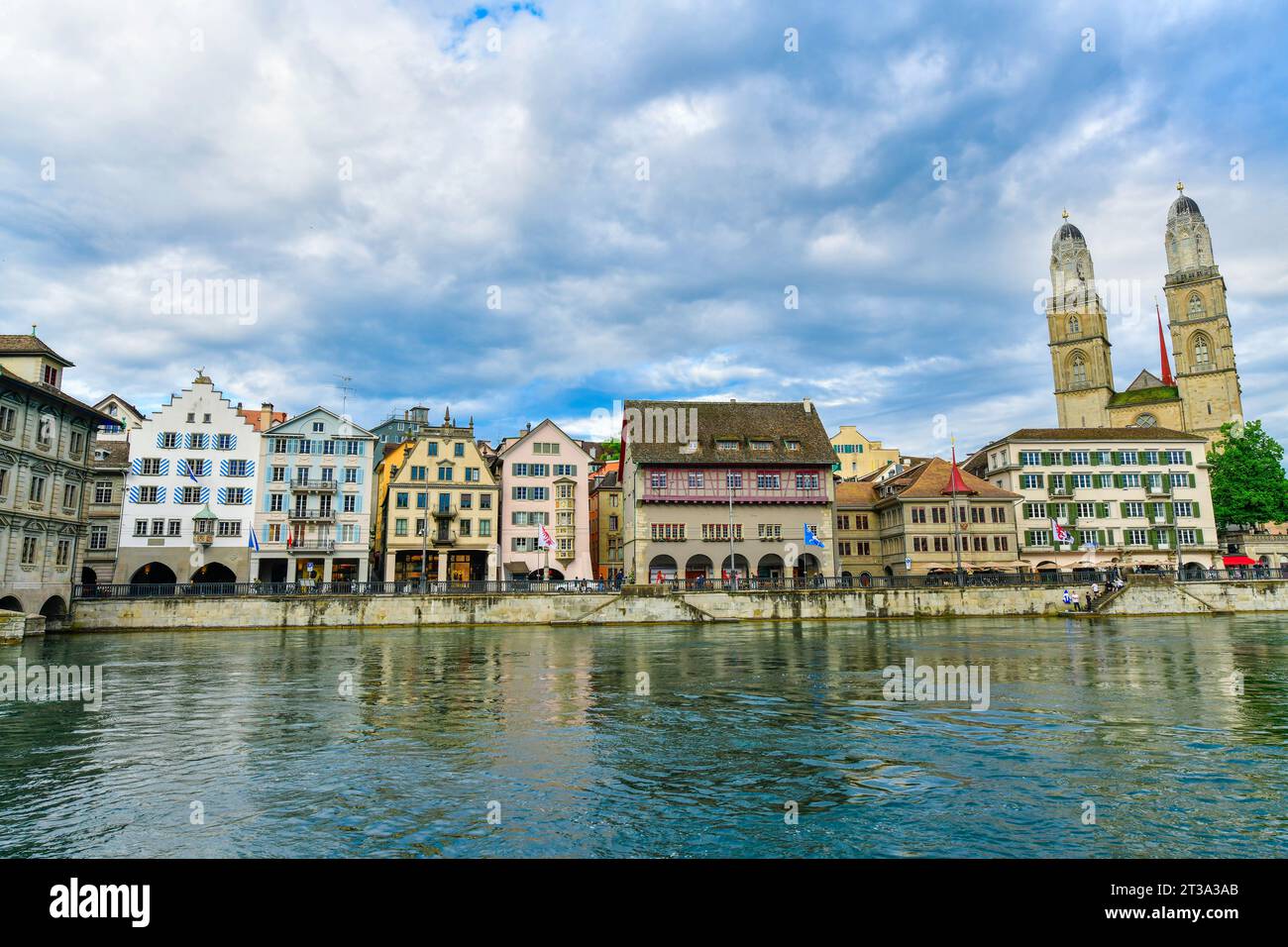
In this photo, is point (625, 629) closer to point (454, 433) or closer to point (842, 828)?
point (454, 433)

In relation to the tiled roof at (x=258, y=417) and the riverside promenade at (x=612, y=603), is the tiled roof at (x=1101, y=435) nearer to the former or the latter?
the riverside promenade at (x=612, y=603)

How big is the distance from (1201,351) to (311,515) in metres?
105

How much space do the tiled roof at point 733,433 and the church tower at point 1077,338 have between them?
5683cm

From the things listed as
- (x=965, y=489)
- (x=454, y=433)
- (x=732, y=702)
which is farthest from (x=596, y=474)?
(x=732, y=702)

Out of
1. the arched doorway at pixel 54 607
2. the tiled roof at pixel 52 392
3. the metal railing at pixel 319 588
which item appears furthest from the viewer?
the metal railing at pixel 319 588

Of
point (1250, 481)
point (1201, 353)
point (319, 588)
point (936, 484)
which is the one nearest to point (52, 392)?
point (319, 588)

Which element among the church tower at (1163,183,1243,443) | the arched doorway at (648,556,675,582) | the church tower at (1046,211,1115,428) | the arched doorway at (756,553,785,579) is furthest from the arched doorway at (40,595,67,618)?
the church tower at (1163,183,1243,443)

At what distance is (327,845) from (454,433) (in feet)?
203

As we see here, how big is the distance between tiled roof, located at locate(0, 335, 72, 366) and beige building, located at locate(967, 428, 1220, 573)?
7295 centimetres

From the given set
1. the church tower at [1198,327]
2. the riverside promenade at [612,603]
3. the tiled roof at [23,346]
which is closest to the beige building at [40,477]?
the tiled roof at [23,346]

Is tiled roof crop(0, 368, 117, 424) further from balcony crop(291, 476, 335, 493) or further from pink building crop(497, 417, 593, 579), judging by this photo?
pink building crop(497, 417, 593, 579)

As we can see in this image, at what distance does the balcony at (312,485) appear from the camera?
64.9 meters

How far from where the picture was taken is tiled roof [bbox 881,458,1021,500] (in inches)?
2793

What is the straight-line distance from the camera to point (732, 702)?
19000mm
